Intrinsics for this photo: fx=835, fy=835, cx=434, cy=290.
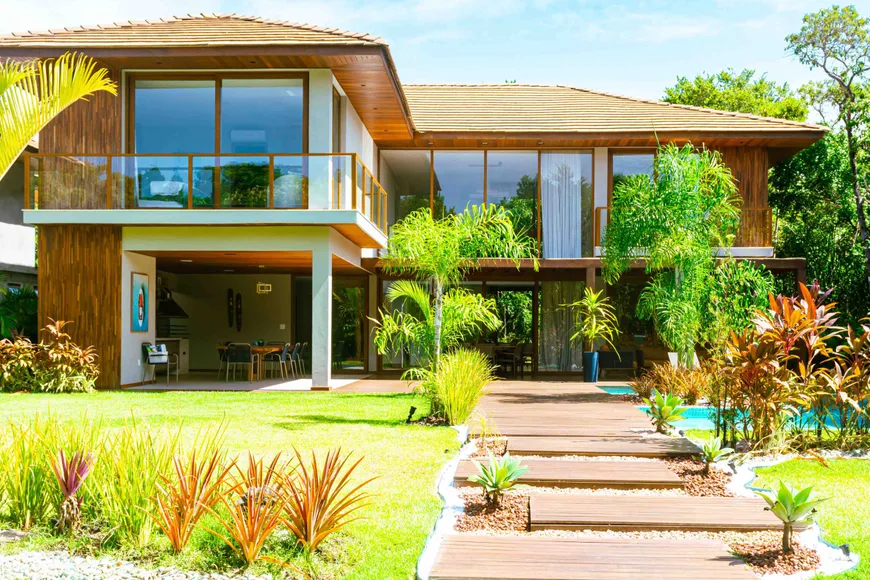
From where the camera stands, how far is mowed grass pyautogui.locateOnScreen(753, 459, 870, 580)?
5029mm

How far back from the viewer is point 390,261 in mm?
13219

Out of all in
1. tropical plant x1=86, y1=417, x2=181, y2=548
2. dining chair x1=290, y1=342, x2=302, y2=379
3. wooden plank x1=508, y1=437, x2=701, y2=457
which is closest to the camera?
tropical plant x1=86, y1=417, x2=181, y2=548

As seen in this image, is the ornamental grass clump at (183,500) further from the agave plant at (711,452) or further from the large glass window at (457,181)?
the large glass window at (457,181)

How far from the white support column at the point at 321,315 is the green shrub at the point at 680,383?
5013mm

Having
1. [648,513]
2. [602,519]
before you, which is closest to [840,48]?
[648,513]

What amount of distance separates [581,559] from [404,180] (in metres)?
15.5

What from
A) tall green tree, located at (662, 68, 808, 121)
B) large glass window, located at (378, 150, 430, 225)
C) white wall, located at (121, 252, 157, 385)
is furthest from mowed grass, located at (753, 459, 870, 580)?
tall green tree, located at (662, 68, 808, 121)

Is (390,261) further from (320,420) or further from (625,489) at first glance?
(625,489)

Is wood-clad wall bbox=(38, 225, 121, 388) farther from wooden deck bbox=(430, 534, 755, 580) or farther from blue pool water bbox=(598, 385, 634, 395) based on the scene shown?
wooden deck bbox=(430, 534, 755, 580)

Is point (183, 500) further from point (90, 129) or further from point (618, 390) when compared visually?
point (90, 129)

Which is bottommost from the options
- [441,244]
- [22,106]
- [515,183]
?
[441,244]

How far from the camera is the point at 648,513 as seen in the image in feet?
18.5

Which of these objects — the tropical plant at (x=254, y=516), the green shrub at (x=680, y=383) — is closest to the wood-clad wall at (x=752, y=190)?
the green shrub at (x=680, y=383)

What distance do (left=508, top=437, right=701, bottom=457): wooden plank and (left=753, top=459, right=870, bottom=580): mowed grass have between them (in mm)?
822
